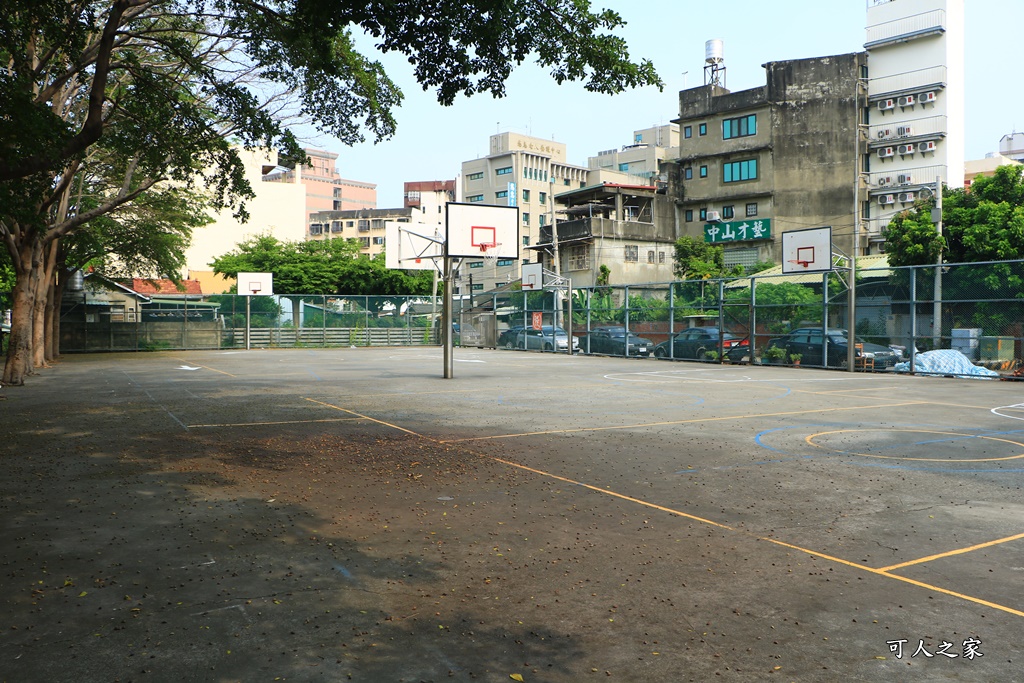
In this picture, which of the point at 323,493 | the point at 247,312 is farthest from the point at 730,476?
the point at 247,312

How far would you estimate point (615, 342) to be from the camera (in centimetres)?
3334

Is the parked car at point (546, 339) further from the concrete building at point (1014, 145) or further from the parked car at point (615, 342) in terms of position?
the concrete building at point (1014, 145)

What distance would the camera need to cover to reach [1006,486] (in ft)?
26.2

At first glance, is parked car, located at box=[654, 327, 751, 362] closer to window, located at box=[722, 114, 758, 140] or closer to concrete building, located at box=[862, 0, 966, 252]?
concrete building, located at box=[862, 0, 966, 252]

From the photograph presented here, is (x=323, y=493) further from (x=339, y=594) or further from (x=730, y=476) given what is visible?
(x=730, y=476)

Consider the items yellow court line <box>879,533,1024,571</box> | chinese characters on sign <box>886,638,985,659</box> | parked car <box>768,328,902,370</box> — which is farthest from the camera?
parked car <box>768,328,902,370</box>

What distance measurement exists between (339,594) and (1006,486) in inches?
254

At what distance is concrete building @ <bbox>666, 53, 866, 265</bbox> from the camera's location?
54.7m

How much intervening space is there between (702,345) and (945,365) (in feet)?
28.1

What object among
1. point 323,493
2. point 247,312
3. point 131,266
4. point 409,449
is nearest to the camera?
point 323,493

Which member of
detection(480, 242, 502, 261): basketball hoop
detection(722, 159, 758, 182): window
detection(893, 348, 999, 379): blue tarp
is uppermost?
detection(722, 159, 758, 182): window

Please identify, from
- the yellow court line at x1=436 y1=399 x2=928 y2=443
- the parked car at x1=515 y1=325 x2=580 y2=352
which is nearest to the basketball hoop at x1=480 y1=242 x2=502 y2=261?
the yellow court line at x1=436 y1=399 x2=928 y2=443

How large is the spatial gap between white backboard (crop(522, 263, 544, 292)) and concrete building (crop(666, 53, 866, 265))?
21.8 metres

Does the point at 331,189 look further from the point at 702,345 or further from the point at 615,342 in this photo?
the point at 702,345
